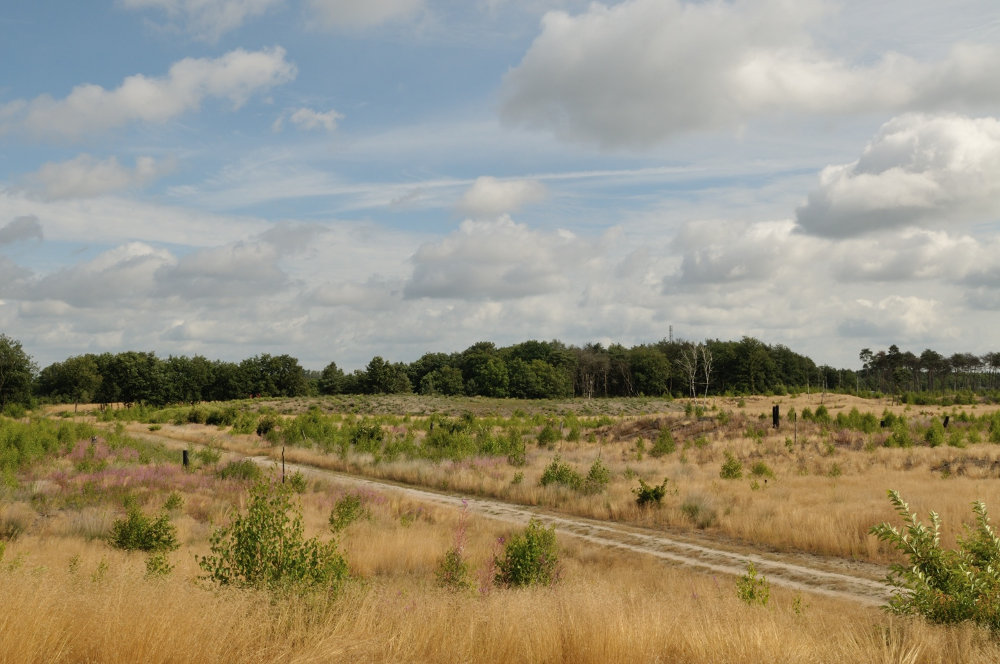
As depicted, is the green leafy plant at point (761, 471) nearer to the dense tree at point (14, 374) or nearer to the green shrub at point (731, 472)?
the green shrub at point (731, 472)

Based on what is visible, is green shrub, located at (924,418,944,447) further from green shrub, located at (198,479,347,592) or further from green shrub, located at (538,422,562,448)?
green shrub, located at (198,479,347,592)

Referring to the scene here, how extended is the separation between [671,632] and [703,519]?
1314 cm

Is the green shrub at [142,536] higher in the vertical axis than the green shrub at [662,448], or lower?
higher

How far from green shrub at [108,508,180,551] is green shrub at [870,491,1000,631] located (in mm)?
13436

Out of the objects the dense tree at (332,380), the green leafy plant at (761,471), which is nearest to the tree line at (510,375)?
the dense tree at (332,380)

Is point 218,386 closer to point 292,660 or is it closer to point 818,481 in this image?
point 818,481

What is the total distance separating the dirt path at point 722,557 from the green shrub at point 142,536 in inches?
262

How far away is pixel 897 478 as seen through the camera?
23188 millimetres

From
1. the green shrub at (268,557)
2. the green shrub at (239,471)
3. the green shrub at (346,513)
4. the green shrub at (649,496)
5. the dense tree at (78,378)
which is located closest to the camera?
the green shrub at (268,557)

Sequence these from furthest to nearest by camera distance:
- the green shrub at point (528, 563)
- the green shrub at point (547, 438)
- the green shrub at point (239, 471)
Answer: the green shrub at point (547, 438)
the green shrub at point (239, 471)
the green shrub at point (528, 563)

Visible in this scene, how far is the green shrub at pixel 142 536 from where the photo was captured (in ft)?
46.0

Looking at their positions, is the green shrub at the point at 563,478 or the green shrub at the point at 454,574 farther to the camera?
the green shrub at the point at 563,478

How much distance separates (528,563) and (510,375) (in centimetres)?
11026

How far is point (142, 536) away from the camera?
556 inches
